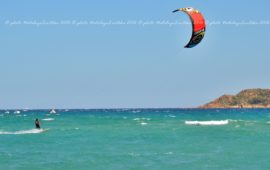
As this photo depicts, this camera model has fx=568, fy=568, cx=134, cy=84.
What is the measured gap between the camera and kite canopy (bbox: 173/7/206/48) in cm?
1833

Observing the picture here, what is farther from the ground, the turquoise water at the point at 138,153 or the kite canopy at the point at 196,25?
the kite canopy at the point at 196,25

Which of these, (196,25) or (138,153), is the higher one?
(196,25)

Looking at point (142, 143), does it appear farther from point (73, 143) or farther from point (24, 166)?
point (24, 166)

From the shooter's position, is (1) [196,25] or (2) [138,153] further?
(2) [138,153]

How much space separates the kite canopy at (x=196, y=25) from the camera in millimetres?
18328

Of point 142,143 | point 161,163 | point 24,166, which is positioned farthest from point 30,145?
point 161,163

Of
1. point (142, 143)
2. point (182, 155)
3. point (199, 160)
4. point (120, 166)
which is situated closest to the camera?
point (120, 166)

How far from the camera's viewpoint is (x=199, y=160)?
25328 mm

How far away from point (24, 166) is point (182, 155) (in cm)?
764

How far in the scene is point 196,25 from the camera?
18.6 metres

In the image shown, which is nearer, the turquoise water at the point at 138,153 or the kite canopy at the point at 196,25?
the kite canopy at the point at 196,25

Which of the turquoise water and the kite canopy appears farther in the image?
the turquoise water

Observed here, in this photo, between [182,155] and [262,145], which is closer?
[182,155]

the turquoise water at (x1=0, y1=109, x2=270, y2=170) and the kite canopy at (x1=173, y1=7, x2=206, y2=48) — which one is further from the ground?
the kite canopy at (x1=173, y1=7, x2=206, y2=48)
